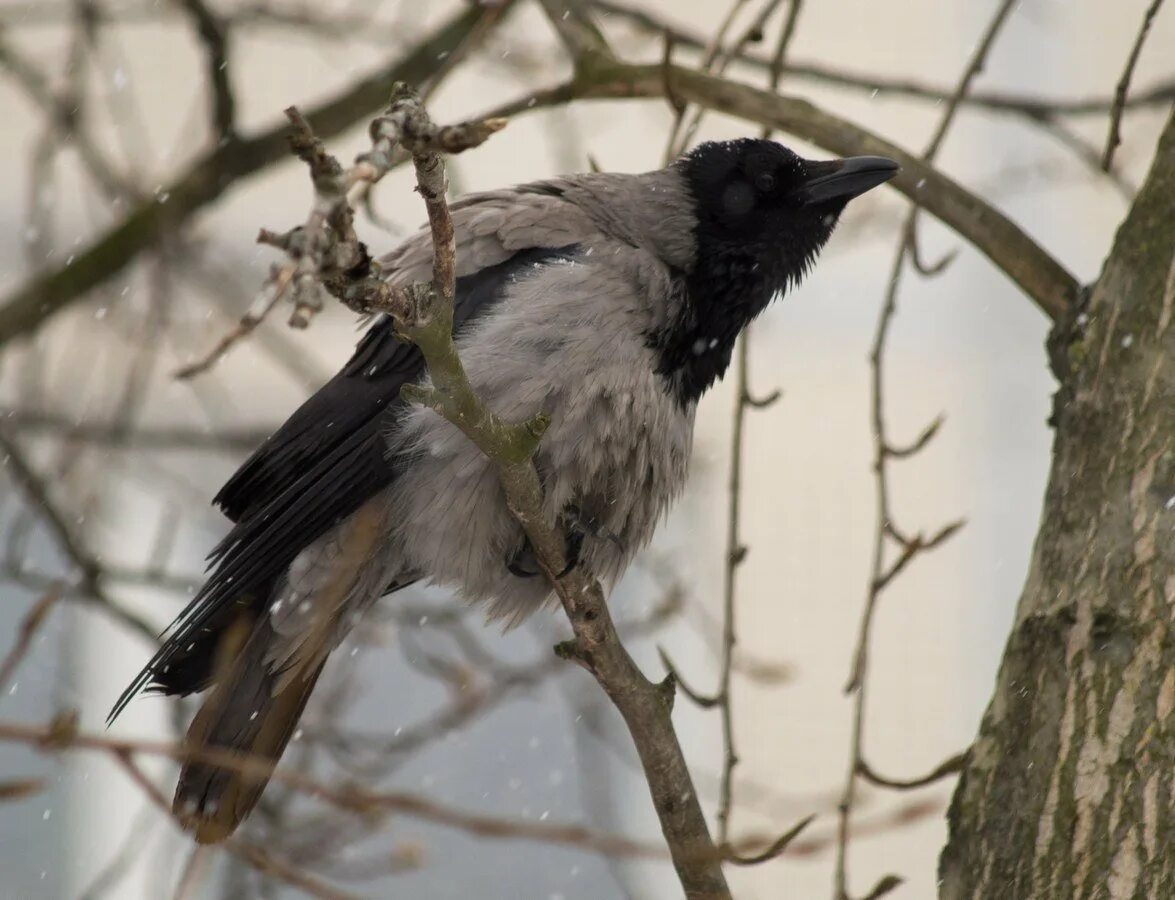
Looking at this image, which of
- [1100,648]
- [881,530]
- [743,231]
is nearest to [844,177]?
[743,231]

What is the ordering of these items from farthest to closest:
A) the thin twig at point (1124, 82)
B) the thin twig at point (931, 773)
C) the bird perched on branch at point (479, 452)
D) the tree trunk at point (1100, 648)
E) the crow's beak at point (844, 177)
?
the crow's beak at point (844, 177) → the bird perched on branch at point (479, 452) → the thin twig at point (1124, 82) → the thin twig at point (931, 773) → the tree trunk at point (1100, 648)

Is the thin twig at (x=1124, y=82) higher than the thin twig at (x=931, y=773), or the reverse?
the thin twig at (x=1124, y=82)

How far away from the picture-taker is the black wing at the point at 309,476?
108 inches

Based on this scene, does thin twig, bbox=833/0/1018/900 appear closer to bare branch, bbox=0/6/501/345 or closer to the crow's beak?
the crow's beak

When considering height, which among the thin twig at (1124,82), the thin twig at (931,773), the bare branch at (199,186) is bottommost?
the thin twig at (931,773)

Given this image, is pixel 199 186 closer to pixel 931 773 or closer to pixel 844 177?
pixel 844 177

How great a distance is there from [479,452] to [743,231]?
85cm

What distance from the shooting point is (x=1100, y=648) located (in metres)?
2.14

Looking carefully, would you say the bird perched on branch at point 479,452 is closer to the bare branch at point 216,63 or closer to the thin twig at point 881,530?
the thin twig at point 881,530

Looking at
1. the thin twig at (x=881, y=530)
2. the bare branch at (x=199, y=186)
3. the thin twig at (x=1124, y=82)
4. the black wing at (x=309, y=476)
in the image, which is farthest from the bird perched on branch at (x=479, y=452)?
the bare branch at (x=199, y=186)

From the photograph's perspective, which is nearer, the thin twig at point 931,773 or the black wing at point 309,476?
the thin twig at point 931,773

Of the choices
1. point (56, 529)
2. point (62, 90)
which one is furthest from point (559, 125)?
point (56, 529)

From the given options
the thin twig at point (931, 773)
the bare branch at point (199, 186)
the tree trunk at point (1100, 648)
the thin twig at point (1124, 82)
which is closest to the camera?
the tree trunk at point (1100, 648)

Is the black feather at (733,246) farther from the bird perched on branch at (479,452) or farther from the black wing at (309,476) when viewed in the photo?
the black wing at (309,476)
